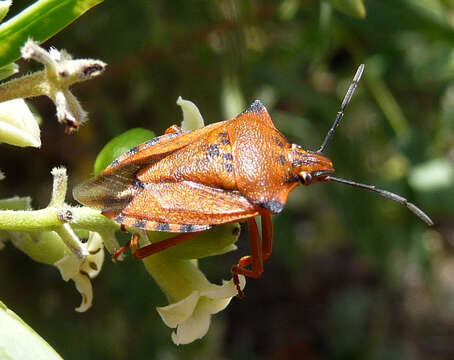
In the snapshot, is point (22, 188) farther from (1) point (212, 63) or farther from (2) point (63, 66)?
(2) point (63, 66)

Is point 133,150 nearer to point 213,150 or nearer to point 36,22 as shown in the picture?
point 213,150

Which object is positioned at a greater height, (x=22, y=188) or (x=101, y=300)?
(x=22, y=188)

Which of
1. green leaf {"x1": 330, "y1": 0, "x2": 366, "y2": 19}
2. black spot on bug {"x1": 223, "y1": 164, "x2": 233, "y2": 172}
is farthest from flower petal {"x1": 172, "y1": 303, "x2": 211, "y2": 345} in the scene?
green leaf {"x1": 330, "y1": 0, "x2": 366, "y2": 19}

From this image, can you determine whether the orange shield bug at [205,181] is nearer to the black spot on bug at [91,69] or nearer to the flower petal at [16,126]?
the flower petal at [16,126]

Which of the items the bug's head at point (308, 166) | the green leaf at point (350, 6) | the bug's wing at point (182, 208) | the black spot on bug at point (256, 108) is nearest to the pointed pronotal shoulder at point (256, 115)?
the black spot on bug at point (256, 108)

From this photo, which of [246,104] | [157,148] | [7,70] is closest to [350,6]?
[157,148]

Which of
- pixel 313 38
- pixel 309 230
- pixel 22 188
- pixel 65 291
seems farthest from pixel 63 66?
pixel 309 230
